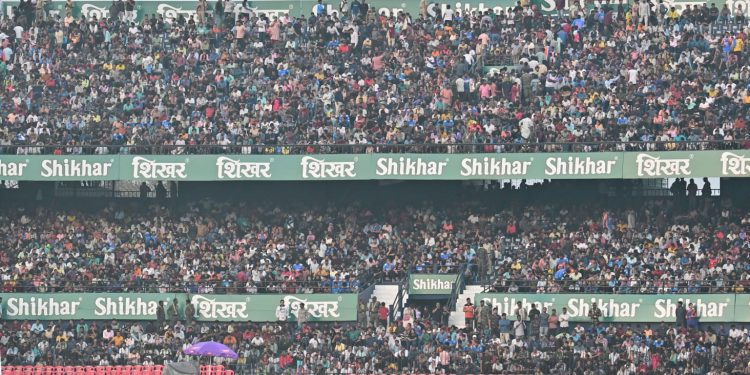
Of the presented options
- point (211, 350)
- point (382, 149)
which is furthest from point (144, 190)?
point (211, 350)

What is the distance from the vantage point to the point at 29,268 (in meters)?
44.4

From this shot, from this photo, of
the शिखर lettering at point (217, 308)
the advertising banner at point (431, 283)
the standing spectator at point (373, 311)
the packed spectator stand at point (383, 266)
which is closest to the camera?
the packed spectator stand at point (383, 266)

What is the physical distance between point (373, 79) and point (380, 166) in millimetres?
3269

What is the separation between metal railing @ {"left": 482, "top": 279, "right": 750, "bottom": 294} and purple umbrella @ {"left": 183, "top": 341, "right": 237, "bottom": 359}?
7.02 metres

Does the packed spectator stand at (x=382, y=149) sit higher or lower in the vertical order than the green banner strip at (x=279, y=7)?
lower

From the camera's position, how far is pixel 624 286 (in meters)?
41.8

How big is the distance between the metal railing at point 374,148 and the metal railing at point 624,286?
3.38 m

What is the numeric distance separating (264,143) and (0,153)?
6.69 m

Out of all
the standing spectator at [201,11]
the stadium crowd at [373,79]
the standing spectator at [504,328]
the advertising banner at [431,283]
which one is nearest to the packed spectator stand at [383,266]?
the standing spectator at [504,328]

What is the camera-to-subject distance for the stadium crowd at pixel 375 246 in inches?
1663

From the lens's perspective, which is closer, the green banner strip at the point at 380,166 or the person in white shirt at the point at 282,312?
the person in white shirt at the point at 282,312

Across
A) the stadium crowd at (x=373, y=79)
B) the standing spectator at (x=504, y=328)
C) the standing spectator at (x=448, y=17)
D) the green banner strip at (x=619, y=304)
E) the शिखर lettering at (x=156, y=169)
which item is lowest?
the standing spectator at (x=504, y=328)

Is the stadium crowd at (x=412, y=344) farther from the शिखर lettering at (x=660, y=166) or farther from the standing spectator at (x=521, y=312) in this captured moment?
the शिखर lettering at (x=660, y=166)

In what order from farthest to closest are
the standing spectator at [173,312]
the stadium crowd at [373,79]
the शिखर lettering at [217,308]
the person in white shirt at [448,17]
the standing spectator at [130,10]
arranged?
the standing spectator at [130,10] → the person in white shirt at [448,17] → the stadium crowd at [373,79] → the शिखर lettering at [217,308] → the standing spectator at [173,312]
